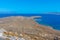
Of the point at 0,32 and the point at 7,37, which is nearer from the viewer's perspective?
the point at 7,37

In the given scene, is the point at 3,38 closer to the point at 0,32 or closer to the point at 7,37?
the point at 7,37

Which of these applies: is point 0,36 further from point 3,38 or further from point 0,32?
point 0,32

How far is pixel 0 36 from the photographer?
7.15 m

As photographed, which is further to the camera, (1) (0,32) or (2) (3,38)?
(1) (0,32)

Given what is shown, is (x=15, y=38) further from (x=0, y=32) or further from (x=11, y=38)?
(x=0, y=32)

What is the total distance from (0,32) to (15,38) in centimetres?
71

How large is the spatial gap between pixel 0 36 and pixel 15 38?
505 mm

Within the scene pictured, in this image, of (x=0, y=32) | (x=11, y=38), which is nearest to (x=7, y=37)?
(x=11, y=38)

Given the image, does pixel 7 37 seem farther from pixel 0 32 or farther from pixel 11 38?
pixel 0 32

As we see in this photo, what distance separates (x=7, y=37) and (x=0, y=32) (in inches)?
24.1

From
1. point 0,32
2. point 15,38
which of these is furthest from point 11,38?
point 0,32

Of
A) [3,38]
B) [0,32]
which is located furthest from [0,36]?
[0,32]

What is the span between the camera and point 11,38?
289 inches

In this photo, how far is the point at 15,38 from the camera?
24.2 ft
